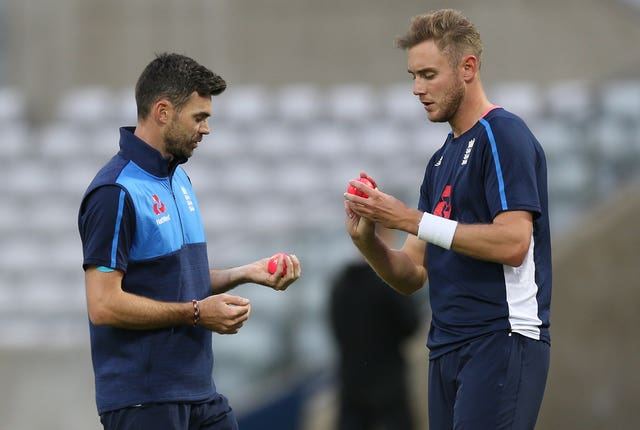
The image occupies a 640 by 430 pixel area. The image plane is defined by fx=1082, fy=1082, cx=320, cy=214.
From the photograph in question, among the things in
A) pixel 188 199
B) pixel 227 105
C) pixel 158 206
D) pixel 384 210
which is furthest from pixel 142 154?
pixel 227 105

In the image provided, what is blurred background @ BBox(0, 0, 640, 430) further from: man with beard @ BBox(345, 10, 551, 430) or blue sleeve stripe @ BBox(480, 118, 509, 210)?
blue sleeve stripe @ BBox(480, 118, 509, 210)

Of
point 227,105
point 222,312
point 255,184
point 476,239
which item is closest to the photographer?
point 476,239

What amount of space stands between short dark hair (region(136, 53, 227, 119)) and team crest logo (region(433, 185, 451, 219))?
929mm

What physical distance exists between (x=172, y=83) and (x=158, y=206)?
Result: 45cm

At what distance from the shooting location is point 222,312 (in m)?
3.75

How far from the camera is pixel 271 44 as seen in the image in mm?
11938

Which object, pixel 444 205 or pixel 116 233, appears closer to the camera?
pixel 116 233

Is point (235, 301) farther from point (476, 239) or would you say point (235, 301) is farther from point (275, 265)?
point (476, 239)

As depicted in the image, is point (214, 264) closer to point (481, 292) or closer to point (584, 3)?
point (481, 292)

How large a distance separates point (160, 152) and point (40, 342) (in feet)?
19.1

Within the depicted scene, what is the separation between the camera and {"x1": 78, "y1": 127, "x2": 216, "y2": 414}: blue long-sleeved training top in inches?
145

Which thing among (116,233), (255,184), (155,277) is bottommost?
(155,277)

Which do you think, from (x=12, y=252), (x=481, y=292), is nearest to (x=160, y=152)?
(x=481, y=292)

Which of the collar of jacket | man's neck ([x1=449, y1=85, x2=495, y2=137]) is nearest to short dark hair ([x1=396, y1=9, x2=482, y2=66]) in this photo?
man's neck ([x1=449, y1=85, x2=495, y2=137])
